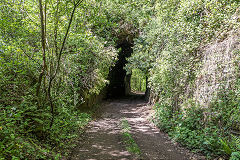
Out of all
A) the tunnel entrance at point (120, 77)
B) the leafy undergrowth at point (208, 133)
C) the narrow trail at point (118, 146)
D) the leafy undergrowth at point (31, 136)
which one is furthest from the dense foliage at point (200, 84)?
the tunnel entrance at point (120, 77)

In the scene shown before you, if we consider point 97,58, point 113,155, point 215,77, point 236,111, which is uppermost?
point 97,58

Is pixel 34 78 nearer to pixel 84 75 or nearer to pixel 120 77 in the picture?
pixel 84 75

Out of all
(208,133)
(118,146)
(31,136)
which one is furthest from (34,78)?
(208,133)

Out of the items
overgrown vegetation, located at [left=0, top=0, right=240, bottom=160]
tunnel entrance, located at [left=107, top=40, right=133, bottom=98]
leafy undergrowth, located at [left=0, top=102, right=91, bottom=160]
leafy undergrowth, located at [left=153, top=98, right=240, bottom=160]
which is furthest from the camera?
tunnel entrance, located at [left=107, top=40, right=133, bottom=98]

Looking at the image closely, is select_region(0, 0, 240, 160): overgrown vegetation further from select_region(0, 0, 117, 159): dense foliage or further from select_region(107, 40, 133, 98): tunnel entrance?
select_region(107, 40, 133, 98): tunnel entrance

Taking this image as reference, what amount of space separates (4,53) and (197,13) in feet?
26.4

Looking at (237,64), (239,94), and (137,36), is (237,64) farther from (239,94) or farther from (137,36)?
(137,36)

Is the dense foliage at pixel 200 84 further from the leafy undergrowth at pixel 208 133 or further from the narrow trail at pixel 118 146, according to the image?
the narrow trail at pixel 118 146

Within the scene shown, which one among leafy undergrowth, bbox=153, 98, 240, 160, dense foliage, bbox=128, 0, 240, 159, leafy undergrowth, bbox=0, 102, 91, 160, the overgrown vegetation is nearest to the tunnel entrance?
the overgrown vegetation

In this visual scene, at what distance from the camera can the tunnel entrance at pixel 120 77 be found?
17.8 m

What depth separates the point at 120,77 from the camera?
2028 centimetres

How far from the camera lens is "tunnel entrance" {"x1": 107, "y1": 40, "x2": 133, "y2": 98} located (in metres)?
17.8

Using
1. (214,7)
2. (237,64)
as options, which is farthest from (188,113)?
(214,7)

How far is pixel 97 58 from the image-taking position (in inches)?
367
